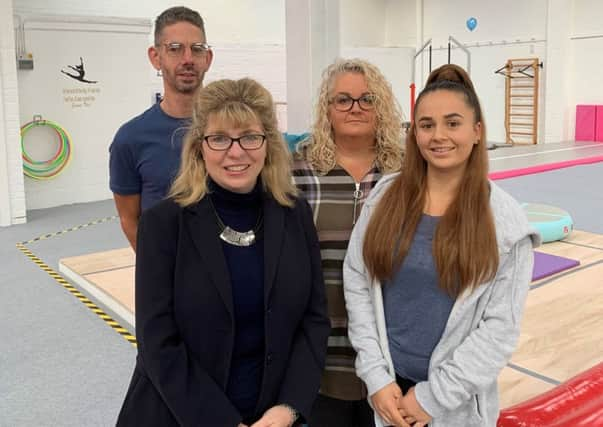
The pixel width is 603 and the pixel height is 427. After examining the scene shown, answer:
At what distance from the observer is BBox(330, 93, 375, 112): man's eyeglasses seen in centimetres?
192

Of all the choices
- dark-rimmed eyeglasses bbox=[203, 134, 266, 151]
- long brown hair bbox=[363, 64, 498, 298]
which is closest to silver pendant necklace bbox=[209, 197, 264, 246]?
dark-rimmed eyeglasses bbox=[203, 134, 266, 151]

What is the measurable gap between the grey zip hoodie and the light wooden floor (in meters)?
1.34

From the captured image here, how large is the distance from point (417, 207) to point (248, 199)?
0.46m

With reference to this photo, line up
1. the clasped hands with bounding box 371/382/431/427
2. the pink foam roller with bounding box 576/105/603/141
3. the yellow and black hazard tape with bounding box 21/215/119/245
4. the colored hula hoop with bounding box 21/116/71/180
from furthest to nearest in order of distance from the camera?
the pink foam roller with bounding box 576/105/603/141
the colored hula hoop with bounding box 21/116/71/180
the yellow and black hazard tape with bounding box 21/215/119/245
the clasped hands with bounding box 371/382/431/427

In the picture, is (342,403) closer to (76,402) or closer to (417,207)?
(417,207)

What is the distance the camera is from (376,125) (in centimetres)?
196

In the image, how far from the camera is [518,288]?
5.35 ft

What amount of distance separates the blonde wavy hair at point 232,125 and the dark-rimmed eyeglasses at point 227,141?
3 cm

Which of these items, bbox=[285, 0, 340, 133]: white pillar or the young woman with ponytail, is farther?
bbox=[285, 0, 340, 133]: white pillar

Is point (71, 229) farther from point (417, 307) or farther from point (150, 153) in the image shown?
point (417, 307)

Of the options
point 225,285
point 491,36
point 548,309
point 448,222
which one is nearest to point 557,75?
point 491,36

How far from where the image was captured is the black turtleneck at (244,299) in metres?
1.61

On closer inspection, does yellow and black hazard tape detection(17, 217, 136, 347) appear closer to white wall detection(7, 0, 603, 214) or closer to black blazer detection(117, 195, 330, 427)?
black blazer detection(117, 195, 330, 427)

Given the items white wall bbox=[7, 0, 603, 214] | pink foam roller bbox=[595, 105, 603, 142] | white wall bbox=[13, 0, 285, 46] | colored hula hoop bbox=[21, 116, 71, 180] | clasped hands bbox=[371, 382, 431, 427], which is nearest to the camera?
clasped hands bbox=[371, 382, 431, 427]
